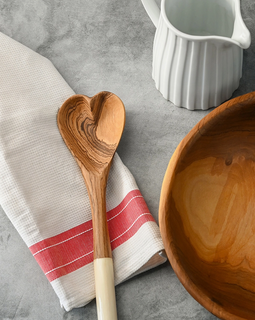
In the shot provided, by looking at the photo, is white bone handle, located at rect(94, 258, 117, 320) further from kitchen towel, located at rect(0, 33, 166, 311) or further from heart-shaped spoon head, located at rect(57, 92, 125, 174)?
heart-shaped spoon head, located at rect(57, 92, 125, 174)

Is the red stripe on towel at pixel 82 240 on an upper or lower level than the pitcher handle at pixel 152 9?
lower

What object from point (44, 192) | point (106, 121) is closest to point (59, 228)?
point (44, 192)

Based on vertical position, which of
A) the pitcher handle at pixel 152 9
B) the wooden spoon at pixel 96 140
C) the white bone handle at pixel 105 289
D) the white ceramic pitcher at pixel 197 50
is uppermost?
the pitcher handle at pixel 152 9

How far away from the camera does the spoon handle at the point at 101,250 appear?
0.44m

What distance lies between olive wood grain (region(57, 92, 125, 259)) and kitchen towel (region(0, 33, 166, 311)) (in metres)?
0.02

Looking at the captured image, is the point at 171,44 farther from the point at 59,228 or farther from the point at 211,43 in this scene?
the point at 59,228

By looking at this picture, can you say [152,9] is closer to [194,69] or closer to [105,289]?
[194,69]

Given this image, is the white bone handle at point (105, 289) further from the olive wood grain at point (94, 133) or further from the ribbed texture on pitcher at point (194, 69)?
the ribbed texture on pitcher at point (194, 69)

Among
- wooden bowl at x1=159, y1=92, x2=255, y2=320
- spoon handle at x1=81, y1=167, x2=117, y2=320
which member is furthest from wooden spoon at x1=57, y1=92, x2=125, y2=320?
wooden bowl at x1=159, y1=92, x2=255, y2=320

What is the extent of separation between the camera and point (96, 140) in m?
0.55

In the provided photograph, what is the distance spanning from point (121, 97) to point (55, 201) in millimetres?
213

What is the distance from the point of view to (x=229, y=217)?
19.2 inches

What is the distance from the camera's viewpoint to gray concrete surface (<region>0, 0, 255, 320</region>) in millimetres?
468

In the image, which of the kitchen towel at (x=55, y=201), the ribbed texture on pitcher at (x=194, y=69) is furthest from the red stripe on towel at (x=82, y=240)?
the ribbed texture on pitcher at (x=194, y=69)
